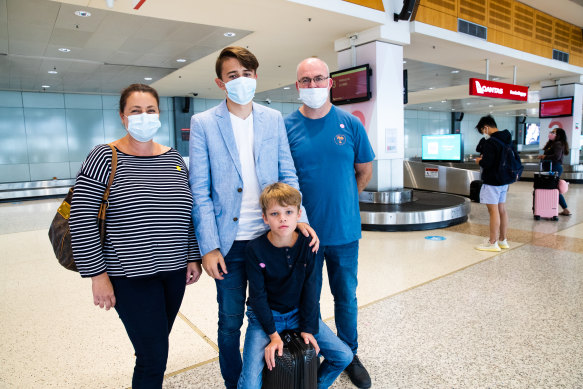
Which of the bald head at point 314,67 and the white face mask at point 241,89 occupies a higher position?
the bald head at point 314,67

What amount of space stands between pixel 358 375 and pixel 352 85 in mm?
6223

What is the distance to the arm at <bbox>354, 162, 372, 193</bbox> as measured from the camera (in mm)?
2496

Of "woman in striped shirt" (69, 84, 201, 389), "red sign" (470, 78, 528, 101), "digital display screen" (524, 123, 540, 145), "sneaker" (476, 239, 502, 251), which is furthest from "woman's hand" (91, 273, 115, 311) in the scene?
"digital display screen" (524, 123, 540, 145)

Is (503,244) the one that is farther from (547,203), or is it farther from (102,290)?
Result: (102,290)

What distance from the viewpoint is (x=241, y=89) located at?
6.13ft

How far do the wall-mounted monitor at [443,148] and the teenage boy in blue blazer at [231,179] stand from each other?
1201cm

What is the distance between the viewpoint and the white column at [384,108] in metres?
7.34

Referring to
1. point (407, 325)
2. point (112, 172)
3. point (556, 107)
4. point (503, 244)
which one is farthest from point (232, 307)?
point (556, 107)

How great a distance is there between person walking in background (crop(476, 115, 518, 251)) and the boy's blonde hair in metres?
4.22

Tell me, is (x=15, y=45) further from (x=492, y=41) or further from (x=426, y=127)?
(x=426, y=127)

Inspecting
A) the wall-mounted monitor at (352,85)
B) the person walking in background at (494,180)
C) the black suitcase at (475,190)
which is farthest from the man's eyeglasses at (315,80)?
the black suitcase at (475,190)

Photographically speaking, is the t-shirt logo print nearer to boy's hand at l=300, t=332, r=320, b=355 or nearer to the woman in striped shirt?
the woman in striped shirt

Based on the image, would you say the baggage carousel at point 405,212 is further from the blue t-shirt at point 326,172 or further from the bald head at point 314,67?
the bald head at point 314,67

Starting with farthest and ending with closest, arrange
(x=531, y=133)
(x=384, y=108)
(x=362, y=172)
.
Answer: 1. (x=531, y=133)
2. (x=384, y=108)
3. (x=362, y=172)
